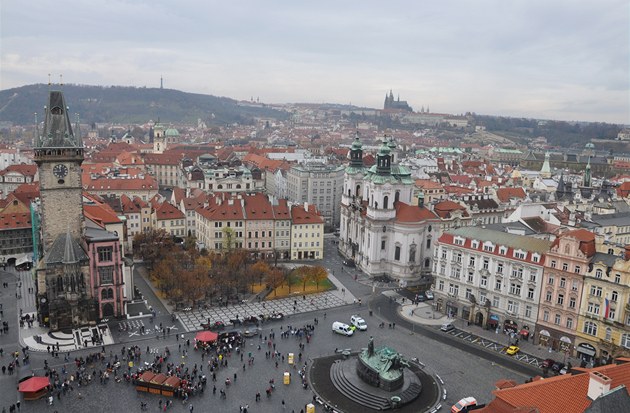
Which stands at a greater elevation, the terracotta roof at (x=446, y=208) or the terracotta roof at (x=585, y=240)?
the terracotta roof at (x=585, y=240)

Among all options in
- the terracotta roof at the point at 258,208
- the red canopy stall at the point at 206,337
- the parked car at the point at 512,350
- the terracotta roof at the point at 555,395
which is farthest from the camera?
the terracotta roof at the point at 258,208

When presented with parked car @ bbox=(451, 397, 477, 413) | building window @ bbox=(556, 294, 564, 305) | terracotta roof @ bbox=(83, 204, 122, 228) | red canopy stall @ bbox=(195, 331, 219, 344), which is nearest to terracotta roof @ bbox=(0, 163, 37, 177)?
terracotta roof @ bbox=(83, 204, 122, 228)

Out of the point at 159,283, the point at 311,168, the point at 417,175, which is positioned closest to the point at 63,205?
the point at 159,283

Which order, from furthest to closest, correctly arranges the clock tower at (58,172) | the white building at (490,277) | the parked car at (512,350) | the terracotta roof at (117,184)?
the terracotta roof at (117,184) < the white building at (490,277) < the clock tower at (58,172) < the parked car at (512,350)

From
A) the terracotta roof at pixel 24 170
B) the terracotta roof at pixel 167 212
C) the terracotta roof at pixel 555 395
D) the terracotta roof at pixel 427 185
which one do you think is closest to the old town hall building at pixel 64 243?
the terracotta roof at pixel 167 212

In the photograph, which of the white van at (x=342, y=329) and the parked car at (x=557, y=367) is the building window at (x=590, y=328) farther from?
the white van at (x=342, y=329)

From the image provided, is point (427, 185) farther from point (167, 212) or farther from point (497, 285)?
point (497, 285)

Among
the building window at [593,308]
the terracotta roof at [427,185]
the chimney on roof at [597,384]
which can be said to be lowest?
the building window at [593,308]

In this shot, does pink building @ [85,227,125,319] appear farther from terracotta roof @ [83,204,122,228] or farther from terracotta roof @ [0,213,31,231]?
terracotta roof @ [0,213,31,231]
